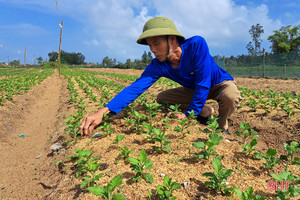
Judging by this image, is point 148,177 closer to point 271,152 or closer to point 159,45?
point 271,152

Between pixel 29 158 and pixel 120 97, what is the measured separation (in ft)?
5.93

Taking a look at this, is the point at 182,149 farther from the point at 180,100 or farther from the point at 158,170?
the point at 180,100

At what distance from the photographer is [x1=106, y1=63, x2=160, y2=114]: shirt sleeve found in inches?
112

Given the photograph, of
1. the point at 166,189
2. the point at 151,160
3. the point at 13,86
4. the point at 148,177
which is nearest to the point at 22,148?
the point at 151,160

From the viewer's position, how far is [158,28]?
258cm

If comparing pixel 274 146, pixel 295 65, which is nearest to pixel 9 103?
pixel 274 146

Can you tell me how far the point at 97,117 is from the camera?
9.14ft

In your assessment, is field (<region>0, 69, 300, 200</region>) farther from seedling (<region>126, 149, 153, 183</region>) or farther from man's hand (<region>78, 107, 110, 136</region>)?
man's hand (<region>78, 107, 110, 136</region>)

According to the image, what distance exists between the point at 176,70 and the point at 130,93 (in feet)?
2.70

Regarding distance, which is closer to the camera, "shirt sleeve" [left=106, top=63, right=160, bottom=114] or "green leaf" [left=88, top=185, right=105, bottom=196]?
"green leaf" [left=88, top=185, right=105, bottom=196]

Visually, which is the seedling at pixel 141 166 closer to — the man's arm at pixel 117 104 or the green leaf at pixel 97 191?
the green leaf at pixel 97 191

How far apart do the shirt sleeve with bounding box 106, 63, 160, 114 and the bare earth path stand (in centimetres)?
132

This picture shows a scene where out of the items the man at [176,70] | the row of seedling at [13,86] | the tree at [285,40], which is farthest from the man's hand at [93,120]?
the tree at [285,40]

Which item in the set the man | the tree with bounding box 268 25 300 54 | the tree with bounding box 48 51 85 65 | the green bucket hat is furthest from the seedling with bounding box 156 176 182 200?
the tree with bounding box 48 51 85 65
